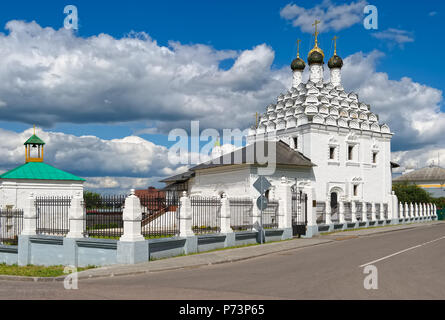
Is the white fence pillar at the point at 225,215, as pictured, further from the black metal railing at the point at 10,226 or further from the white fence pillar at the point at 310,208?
the black metal railing at the point at 10,226

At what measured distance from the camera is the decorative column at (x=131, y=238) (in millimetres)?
13008

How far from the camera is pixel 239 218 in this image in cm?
1859

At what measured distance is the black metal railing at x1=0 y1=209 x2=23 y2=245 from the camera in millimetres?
16406

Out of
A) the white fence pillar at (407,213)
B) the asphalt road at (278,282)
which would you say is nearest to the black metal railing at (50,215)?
the asphalt road at (278,282)

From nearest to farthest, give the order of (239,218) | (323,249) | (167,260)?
(167,260) < (323,249) < (239,218)

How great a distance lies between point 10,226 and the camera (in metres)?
16.7

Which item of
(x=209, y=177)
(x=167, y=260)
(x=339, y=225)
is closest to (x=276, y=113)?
(x=209, y=177)

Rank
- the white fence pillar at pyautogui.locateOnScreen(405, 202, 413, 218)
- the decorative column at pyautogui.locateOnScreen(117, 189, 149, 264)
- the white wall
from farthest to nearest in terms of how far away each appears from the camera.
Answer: the white fence pillar at pyautogui.locateOnScreen(405, 202, 413, 218)
the white wall
the decorative column at pyautogui.locateOnScreen(117, 189, 149, 264)

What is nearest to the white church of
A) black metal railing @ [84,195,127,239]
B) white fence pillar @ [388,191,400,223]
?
white fence pillar @ [388,191,400,223]

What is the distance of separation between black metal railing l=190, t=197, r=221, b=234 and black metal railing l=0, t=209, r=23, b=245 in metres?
6.01

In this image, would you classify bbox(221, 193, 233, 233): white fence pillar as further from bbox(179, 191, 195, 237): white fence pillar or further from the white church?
the white church

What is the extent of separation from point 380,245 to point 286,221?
4.05 m

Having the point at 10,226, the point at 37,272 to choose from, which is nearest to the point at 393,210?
the point at 10,226
